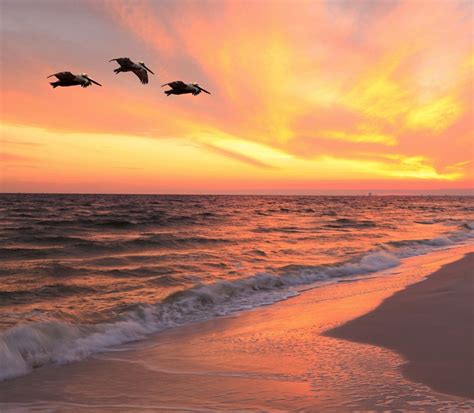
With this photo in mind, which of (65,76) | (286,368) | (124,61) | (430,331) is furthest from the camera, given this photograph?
(430,331)

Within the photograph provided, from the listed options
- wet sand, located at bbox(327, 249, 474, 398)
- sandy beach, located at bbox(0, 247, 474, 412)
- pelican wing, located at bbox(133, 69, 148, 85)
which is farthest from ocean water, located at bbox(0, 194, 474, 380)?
pelican wing, located at bbox(133, 69, 148, 85)

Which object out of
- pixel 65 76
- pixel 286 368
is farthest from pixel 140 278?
pixel 65 76

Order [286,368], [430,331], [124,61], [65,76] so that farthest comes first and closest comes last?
[430,331], [286,368], [124,61], [65,76]

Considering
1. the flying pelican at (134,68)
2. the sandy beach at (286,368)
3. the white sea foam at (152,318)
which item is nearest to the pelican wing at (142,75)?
the flying pelican at (134,68)

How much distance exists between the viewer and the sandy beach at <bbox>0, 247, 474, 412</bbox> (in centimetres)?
535

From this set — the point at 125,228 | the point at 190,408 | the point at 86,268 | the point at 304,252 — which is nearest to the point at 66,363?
the point at 190,408

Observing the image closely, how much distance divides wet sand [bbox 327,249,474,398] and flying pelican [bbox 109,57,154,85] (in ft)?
16.0

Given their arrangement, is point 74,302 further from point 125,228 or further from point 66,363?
point 125,228

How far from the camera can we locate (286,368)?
254 inches

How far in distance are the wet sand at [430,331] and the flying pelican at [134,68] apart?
192 inches

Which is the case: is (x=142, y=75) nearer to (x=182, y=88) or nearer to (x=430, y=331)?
(x=182, y=88)

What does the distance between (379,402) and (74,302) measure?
7967mm

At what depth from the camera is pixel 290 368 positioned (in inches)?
254

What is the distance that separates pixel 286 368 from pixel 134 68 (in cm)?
430
